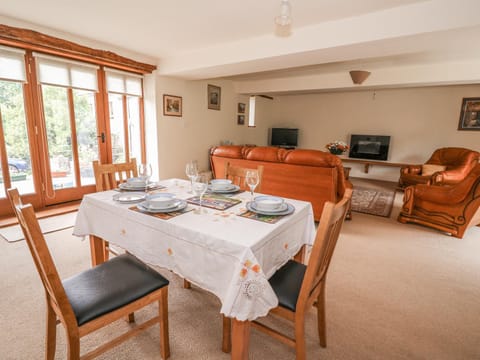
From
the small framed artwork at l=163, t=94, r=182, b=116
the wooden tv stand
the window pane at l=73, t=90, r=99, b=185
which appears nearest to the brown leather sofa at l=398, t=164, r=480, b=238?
the wooden tv stand

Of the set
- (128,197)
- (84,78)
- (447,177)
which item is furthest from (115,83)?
(447,177)

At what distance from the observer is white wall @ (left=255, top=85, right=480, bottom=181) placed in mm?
5758

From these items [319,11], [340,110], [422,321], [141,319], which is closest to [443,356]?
[422,321]

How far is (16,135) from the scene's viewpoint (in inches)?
132

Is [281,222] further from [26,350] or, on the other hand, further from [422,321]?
[26,350]

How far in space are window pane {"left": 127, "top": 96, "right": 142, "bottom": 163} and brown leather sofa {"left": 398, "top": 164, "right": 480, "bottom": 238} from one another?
4348 millimetres

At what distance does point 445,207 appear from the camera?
313 cm

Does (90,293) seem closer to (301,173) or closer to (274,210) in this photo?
(274,210)

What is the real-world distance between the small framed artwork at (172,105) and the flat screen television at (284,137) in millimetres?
3563

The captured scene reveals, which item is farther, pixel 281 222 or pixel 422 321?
pixel 422 321

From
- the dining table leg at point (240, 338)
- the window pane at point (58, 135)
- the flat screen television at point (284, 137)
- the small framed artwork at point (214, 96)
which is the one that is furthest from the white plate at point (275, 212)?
the flat screen television at point (284, 137)

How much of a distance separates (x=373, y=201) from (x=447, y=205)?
150 centimetres

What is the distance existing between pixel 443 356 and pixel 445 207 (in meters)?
2.23

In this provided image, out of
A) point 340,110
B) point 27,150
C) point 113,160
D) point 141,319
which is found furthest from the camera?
point 340,110
